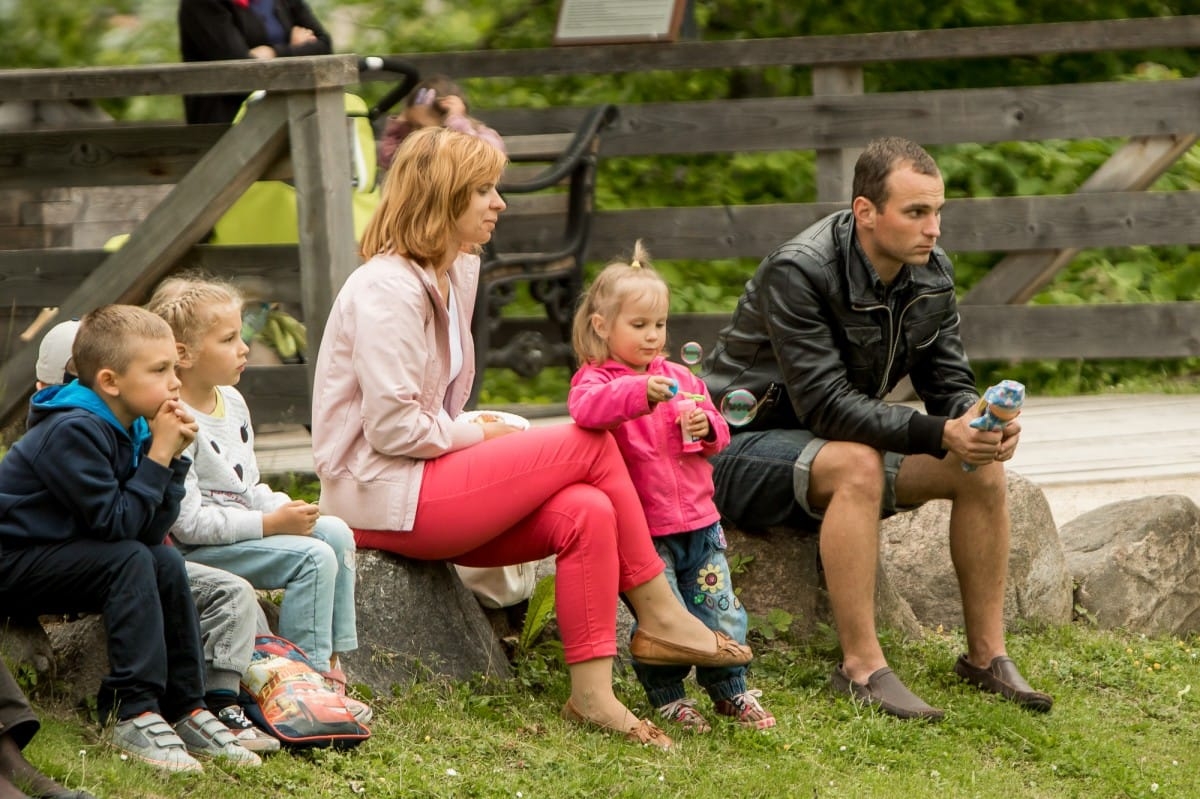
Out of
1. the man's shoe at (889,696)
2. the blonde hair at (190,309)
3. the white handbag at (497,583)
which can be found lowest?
the man's shoe at (889,696)

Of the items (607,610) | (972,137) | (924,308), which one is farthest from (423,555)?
(972,137)

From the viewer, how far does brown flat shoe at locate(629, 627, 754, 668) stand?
4.18 metres

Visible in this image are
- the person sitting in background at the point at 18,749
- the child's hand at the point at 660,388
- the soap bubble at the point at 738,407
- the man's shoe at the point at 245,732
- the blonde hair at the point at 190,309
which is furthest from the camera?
the soap bubble at the point at 738,407

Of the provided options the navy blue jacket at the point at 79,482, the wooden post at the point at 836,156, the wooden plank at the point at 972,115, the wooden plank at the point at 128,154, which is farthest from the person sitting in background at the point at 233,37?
the navy blue jacket at the point at 79,482

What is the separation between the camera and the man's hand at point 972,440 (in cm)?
444

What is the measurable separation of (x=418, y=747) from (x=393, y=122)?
380 centimetres

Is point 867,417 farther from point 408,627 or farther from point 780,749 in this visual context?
point 408,627

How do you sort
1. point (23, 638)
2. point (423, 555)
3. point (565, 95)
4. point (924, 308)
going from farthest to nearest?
point (565, 95) < point (924, 308) < point (423, 555) < point (23, 638)

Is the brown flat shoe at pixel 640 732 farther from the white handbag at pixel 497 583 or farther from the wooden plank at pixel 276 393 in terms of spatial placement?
the wooden plank at pixel 276 393

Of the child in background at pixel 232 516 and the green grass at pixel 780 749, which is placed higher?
the child in background at pixel 232 516

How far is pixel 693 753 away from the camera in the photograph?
4.10 metres

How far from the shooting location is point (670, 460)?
4.43m

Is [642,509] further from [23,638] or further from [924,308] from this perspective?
[23,638]

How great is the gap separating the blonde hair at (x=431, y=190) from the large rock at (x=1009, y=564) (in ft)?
6.66
